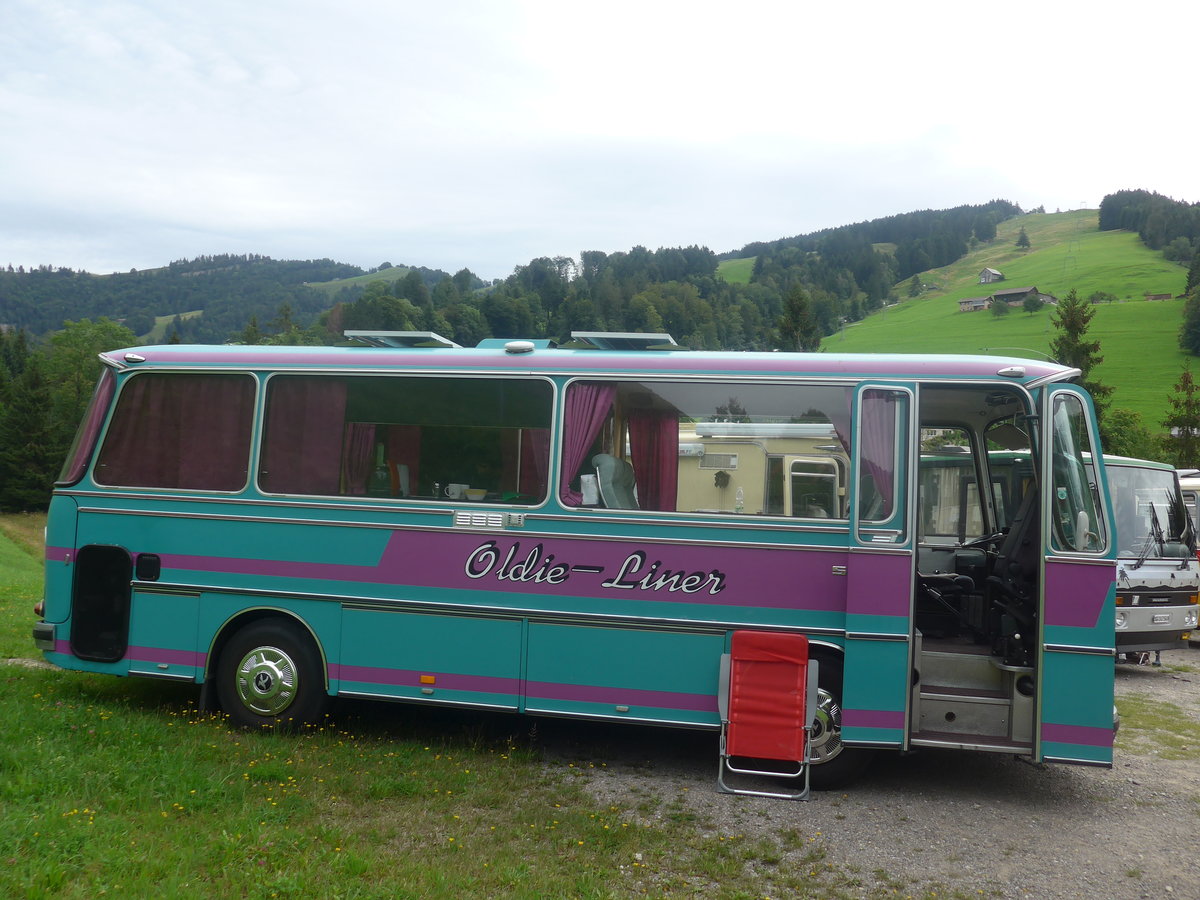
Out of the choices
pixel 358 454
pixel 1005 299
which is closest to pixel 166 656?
pixel 358 454

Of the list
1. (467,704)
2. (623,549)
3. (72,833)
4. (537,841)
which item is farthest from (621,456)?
(72,833)

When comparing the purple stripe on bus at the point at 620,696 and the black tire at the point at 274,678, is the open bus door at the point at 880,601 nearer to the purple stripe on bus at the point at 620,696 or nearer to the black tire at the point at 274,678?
the purple stripe on bus at the point at 620,696

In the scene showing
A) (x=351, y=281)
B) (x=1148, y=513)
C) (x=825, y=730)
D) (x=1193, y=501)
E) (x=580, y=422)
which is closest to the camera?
(x=825, y=730)

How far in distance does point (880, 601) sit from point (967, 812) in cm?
159

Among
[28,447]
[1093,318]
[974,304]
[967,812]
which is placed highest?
[974,304]

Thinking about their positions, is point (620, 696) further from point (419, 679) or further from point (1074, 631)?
point (1074, 631)

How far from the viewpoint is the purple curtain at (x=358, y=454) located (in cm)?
733

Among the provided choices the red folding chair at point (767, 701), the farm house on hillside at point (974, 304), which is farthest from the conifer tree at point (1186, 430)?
the farm house on hillside at point (974, 304)

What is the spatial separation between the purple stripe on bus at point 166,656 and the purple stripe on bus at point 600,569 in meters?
0.68

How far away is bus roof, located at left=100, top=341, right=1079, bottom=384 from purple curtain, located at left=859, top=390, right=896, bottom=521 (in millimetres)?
200

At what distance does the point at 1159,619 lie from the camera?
1283 cm

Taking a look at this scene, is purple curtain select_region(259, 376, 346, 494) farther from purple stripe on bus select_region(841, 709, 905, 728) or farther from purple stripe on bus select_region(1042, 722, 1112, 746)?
purple stripe on bus select_region(1042, 722, 1112, 746)

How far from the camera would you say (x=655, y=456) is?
22.8 feet

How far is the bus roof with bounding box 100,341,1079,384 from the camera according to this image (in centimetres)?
668
